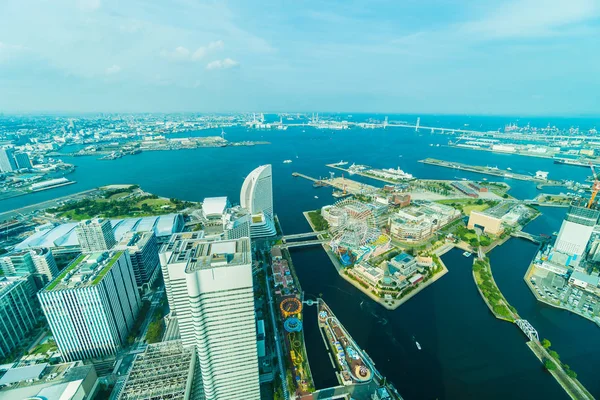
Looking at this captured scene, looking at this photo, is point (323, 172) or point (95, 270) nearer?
point (95, 270)

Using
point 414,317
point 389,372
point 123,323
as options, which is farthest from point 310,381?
point 123,323

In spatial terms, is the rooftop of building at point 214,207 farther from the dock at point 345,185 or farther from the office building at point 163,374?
the dock at point 345,185

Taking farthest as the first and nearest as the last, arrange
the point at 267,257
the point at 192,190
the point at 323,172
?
the point at 323,172 → the point at 192,190 → the point at 267,257

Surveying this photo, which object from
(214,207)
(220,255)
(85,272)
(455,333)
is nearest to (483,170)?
(455,333)

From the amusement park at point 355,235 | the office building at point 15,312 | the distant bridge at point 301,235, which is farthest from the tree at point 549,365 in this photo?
the office building at point 15,312

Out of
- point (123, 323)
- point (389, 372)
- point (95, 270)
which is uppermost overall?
point (95, 270)

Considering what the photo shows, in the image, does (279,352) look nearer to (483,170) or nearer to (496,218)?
(496,218)

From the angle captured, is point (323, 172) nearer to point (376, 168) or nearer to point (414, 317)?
point (376, 168)
